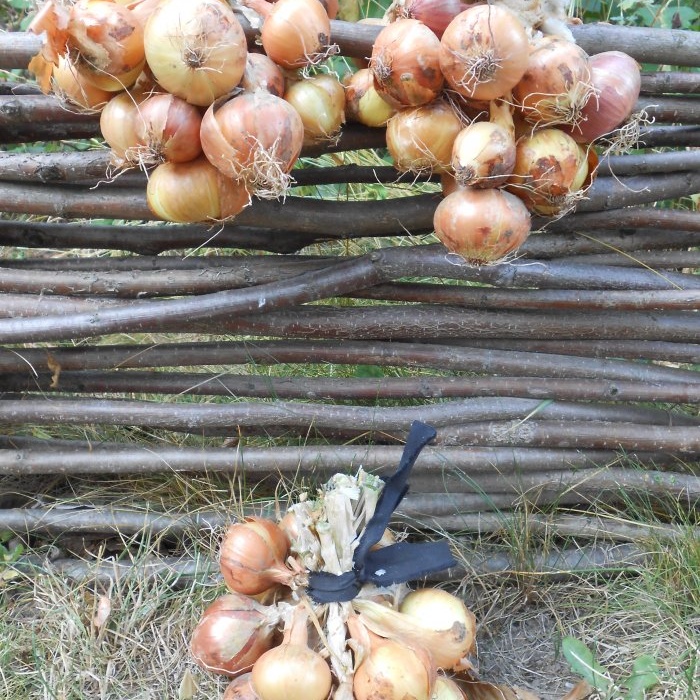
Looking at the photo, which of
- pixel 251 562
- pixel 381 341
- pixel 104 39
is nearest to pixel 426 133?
pixel 104 39

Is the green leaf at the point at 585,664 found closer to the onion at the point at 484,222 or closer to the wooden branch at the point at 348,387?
the wooden branch at the point at 348,387

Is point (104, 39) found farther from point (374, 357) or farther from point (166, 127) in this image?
point (374, 357)

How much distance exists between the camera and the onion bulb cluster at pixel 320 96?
0.98 metres

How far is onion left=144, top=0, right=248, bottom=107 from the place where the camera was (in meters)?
0.95

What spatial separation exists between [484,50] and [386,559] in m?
0.79

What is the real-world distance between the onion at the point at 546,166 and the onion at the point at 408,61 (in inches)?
6.4

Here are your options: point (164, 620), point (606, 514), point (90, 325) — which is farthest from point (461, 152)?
point (164, 620)

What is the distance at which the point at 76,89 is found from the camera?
42.8 inches

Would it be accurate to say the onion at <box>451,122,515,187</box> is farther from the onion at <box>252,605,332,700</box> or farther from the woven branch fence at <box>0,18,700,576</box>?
the onion at <box>252,605,332,700</box>

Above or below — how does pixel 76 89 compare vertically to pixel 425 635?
above

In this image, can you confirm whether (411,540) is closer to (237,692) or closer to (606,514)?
(606,514)

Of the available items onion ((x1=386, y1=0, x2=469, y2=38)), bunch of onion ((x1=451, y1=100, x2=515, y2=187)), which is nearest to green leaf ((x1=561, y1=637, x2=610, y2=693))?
bunch of onion ((x1=451, y1=100, x2=515, y2=187))

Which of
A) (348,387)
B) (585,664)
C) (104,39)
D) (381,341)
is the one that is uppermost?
(104,39)

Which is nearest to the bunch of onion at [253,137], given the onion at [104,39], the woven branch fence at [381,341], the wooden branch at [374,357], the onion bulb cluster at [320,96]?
the onion bulb cluster at [320,96]
